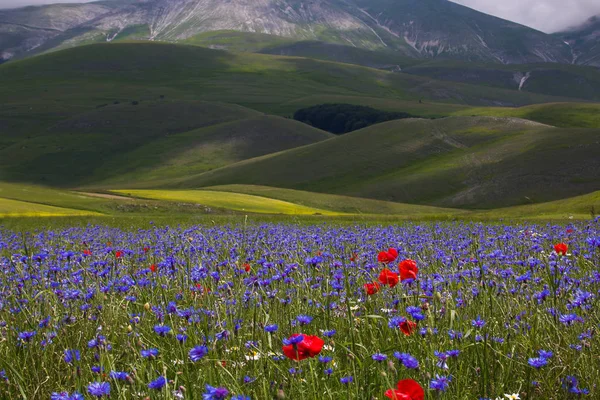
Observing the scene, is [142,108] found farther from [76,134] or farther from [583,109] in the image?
[583,109]

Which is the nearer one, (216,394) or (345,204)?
(216,394)

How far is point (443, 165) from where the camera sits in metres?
100

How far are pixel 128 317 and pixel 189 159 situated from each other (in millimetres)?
138933

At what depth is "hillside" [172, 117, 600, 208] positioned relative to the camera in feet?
282

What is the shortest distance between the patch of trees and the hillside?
58.2 m

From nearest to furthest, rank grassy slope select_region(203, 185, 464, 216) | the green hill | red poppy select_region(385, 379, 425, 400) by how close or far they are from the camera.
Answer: red poppy select_region(385, 379, 425, 400), grassy slope select_region(203, 185, 464, 216), the green hill

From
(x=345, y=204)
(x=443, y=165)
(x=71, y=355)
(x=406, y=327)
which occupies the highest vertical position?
(x=443, y=165)

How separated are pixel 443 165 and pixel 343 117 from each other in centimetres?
8965

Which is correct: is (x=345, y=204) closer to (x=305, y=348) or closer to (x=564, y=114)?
(x=305, y=348)

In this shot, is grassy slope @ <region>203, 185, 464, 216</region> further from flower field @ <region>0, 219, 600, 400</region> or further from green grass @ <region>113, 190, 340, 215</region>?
flower field @ <region>0, 219, 600, 400</region>

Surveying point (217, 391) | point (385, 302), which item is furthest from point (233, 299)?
point (217, 391)

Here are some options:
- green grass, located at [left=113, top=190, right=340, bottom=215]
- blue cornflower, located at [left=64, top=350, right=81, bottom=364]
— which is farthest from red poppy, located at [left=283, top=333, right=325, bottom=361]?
green grass, located at [left=113, top=190, right=340, bottom=215]

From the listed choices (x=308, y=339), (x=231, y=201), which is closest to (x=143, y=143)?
(x=231, y=201)

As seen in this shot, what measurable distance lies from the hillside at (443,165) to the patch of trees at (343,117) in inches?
2290
